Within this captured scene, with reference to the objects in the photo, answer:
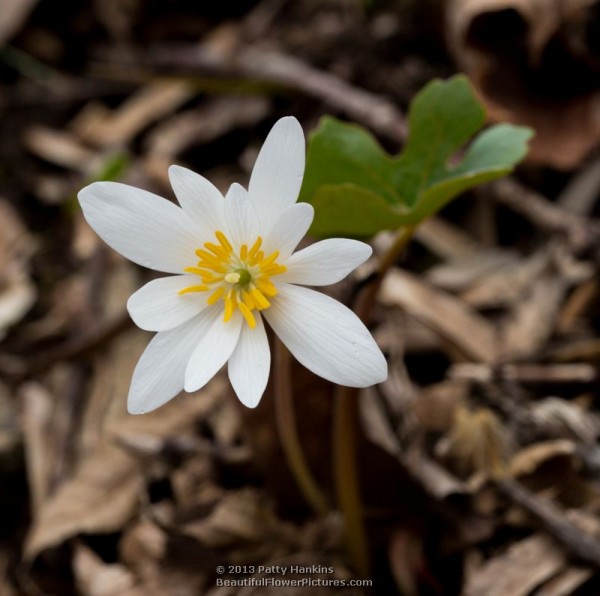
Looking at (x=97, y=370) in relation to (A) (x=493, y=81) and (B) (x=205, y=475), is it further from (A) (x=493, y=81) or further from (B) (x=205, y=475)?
(A) (x=493, y=81)

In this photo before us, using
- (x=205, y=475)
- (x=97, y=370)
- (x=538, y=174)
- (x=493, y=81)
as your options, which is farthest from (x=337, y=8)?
(x=205, y=475)

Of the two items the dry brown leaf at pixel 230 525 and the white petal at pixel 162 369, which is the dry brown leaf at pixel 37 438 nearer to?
the dry brown leaf at pixel 230 525

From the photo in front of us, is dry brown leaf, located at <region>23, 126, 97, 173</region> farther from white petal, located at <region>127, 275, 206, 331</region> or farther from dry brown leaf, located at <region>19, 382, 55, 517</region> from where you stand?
white petal, located at <region>127, 275, 206, 331</region>

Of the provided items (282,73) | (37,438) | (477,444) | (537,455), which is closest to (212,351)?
(477,444)

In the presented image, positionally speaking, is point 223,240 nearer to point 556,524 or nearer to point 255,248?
point 255,248

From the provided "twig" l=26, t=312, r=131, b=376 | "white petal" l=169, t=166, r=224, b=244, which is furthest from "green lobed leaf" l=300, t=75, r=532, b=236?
"twig" l=26, t=312, r=131, b=376

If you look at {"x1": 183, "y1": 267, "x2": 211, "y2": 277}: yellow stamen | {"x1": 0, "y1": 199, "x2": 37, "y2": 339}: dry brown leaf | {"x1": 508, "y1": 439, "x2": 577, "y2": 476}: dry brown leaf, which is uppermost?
{"x1": 183, "y1": 267, "x2": 211, "y2": 277}: yellow stamen
